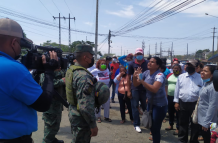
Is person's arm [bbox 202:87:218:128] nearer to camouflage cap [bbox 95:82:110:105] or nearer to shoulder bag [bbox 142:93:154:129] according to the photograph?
shoulder bag [bbox 142:93:154:129]

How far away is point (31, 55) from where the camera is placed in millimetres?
1623

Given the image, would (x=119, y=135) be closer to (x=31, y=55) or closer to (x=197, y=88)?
(x=197, y=88)

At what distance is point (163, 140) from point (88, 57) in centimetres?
295

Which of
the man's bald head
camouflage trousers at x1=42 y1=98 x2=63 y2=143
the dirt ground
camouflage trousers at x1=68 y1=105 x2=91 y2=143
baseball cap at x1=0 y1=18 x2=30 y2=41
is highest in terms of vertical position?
baseball cap at x1=0 y1=18 x2=30 y2=41

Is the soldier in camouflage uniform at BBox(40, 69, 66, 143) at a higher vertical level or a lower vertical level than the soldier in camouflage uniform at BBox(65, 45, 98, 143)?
lower

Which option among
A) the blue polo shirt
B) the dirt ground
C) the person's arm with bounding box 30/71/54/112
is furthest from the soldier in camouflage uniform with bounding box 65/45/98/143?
the dirt ground

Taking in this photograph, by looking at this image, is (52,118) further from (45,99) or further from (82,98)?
(45,99)

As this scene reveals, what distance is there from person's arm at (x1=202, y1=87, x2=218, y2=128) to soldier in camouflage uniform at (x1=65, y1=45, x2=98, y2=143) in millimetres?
2008

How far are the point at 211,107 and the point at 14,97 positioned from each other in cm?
294

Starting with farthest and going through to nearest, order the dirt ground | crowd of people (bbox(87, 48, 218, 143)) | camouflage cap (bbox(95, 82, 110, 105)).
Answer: the dirt ground < crowd of people (bbox(87, 48, 218, 143)) < camouflage cap (bbox(95, 82, 110, 105))

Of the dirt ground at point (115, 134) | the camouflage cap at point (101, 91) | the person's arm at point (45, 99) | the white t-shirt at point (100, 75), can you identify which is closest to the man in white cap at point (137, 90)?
the dirt ground at point (115, 134)

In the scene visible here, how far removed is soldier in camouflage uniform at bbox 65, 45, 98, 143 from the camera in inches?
A: 80.4

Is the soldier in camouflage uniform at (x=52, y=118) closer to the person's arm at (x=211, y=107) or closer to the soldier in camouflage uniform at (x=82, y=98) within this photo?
the soldier in camouflage uniform at (x=82, y=98)

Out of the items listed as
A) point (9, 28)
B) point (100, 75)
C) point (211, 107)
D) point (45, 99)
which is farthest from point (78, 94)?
point (100, 75)
